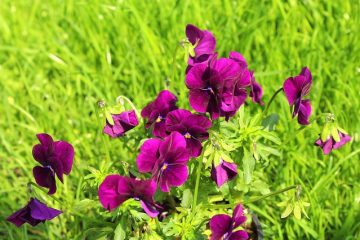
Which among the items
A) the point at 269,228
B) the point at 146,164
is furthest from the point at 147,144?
the point at 269,228

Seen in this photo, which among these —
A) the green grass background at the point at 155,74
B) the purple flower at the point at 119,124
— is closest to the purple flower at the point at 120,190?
the purple flower at the point at 119,124

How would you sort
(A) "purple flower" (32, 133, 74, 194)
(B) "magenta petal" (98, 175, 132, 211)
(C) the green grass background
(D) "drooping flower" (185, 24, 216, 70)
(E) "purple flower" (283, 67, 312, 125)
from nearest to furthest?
(B) "magenta petal" (98, 175, 132, 211)
(A) "purple flower" (32, 133, 74, 194)
(E) "purple flower" (283, 67, 312, 125)
(D) "drooping flower" (185, 24, 216, 70)
(C) the green grass background

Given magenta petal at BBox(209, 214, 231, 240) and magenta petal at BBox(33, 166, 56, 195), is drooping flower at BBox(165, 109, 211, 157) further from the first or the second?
magenta petal at BBox(33, 166, 56, 195)

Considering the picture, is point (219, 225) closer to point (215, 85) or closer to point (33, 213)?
point (215, 85)

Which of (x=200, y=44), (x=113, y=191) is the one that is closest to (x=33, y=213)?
(x=113, y=191)

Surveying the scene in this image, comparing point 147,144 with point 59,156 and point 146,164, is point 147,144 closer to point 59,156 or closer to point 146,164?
point 146,164

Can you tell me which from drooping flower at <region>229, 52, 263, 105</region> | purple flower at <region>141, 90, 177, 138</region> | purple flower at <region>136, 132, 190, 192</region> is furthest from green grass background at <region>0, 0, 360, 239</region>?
purple flower at <region>136, 132, 190, 192</region>
